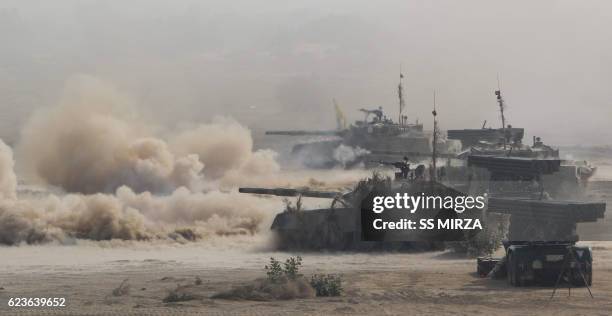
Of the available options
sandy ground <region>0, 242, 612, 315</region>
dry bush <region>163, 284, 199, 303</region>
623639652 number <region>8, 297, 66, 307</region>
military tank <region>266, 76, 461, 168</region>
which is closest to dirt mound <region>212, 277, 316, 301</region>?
sandy ground <region>0, 242, 612, 315</region>

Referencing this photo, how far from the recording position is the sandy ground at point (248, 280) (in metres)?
23.0

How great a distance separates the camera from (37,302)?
2372 centimetres

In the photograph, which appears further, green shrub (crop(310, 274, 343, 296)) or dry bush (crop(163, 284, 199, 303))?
green shrub (crop(310, 274, 343, 296))

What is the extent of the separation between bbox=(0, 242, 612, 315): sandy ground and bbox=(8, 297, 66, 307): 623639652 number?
0.65 feet

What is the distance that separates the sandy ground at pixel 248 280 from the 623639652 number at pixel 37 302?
0.65 feet

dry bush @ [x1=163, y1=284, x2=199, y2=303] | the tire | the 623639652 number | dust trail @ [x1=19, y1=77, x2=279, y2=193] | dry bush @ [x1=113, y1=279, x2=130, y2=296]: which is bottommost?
the 623639652 number

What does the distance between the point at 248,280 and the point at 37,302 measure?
4.92 m

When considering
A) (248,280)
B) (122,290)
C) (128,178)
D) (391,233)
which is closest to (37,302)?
(122,290)

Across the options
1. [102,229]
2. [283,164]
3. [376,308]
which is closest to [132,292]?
[376,308]

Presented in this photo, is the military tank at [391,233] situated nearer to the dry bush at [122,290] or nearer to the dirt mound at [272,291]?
the dirt mound at [272,291]

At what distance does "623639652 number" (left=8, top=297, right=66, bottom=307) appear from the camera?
76.7 feet

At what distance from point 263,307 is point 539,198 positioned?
12.4 metres

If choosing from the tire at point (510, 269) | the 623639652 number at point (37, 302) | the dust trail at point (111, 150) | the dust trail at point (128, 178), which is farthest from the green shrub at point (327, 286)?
the dust trail at point (111, 150)

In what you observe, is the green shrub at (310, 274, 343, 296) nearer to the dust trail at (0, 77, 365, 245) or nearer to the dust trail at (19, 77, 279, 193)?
the dust trail at (0, 77, 365, 245)
